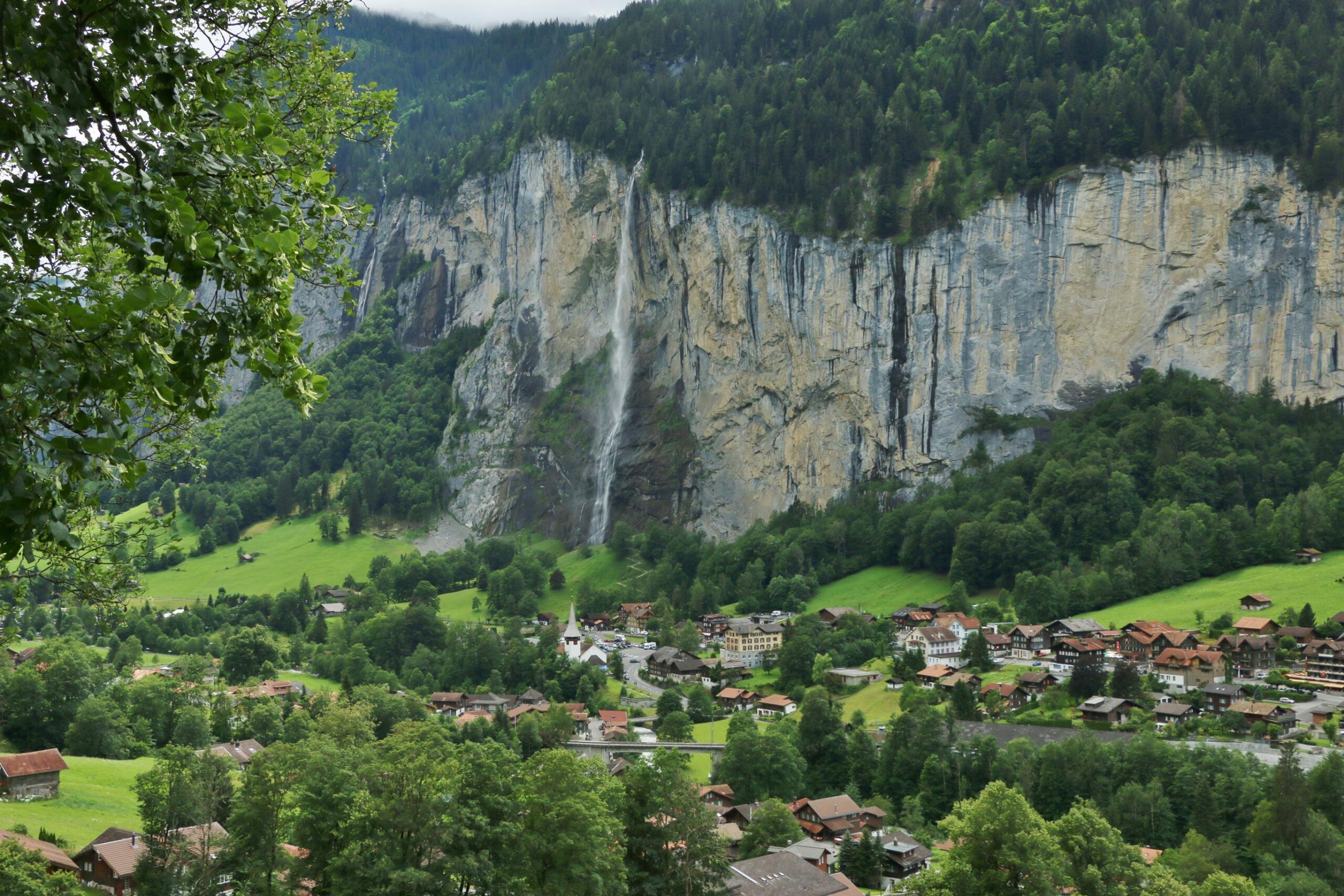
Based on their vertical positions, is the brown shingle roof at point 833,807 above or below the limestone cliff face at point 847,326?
below

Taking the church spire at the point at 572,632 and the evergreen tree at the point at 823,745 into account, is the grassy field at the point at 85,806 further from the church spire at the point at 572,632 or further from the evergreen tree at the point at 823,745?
the church spire at the point at 572,632

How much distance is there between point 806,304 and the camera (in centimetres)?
10181

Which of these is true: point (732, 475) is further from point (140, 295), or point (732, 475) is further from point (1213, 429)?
point (140, 295)

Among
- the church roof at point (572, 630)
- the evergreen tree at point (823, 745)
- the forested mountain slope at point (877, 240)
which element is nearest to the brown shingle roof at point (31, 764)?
the evergreen tree at point (823, 745)

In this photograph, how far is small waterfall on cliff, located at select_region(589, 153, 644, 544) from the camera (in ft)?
374

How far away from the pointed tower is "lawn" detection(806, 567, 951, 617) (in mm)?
16695

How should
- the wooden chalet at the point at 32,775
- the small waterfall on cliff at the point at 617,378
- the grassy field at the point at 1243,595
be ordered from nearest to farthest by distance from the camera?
the wooden chalet at the point at 32,775, the grassy field at the point at 1243,595, the small waterfall on cliff at the point at 617,378

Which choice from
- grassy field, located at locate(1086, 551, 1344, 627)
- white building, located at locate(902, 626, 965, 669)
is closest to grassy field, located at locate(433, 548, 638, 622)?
white building, located at locate(902, 626, 965, 669)

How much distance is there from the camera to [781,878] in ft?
115

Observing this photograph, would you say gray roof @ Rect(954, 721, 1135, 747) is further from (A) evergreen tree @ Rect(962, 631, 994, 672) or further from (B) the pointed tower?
(B) the pointed tower

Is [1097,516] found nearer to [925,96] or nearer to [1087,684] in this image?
[1087,684]

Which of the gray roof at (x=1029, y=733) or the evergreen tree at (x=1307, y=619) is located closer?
the gray roof at (x=1029, y=733)

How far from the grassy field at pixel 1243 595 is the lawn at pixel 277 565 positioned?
71778mm

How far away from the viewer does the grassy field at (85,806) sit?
31984mm
